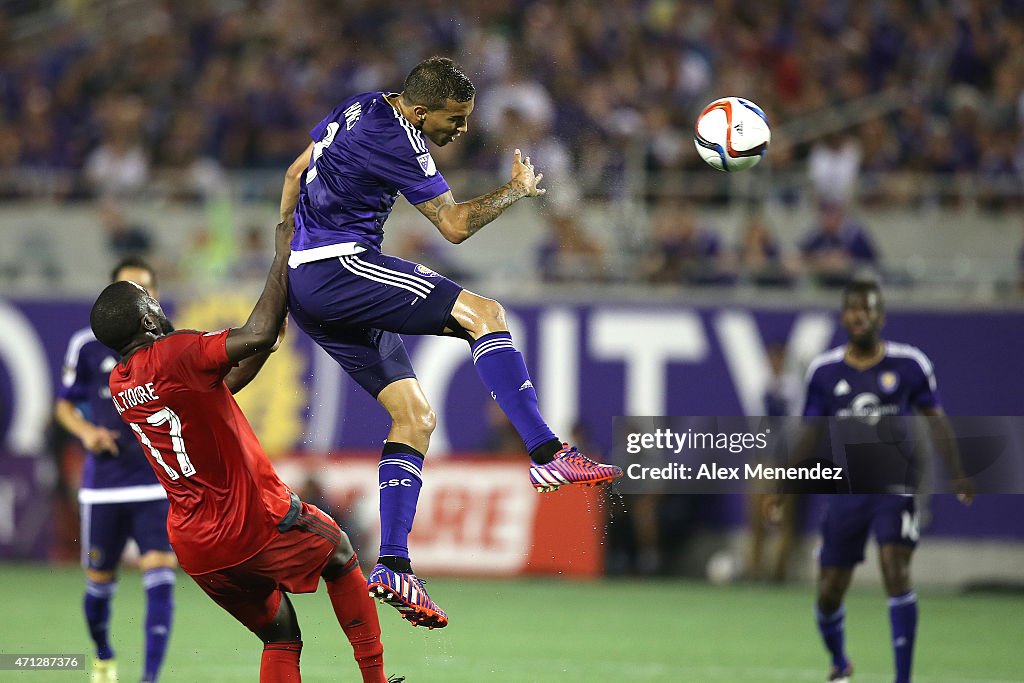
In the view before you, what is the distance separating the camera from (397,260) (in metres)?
7.06

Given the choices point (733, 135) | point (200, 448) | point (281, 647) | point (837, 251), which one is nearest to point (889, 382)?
point (733, 135)

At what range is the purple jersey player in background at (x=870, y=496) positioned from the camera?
905cm

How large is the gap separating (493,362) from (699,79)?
1135 centimetres

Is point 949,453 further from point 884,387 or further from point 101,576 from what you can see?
point 101,576

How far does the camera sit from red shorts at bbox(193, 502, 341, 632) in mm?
6734

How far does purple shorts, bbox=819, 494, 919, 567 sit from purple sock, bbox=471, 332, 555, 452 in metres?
3.00

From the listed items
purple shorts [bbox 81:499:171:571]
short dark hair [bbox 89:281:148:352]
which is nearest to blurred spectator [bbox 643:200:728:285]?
purple shorts [bbox 81:499:171:571]

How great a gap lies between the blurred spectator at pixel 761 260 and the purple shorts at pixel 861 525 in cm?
678

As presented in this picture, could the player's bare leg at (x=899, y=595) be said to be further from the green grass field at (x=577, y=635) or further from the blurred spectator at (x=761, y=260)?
the blurred spectator at (x=761, y=260)

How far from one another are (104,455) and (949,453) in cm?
540

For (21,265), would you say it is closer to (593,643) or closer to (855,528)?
(593,643)

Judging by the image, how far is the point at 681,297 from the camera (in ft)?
52.5
